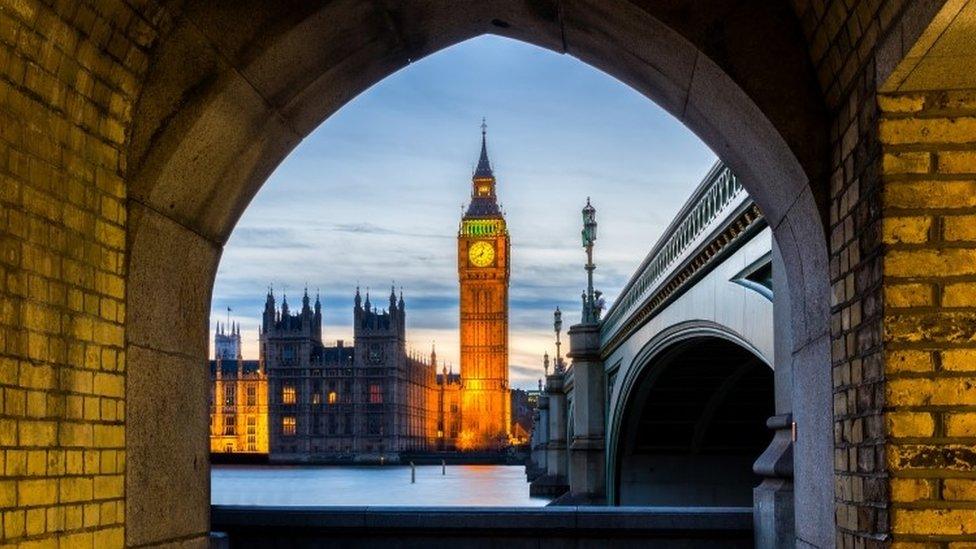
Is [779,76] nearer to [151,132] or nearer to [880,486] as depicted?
[880,486]

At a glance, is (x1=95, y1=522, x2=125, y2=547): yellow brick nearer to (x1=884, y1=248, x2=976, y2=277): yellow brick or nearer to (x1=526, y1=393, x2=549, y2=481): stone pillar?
(x1=884, y1=248, x2=976, y2=277): yellow brick

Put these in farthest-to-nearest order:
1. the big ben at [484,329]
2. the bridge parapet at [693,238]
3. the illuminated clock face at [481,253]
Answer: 1. the illuminated clock face at [481,253]
2. the big ben at [484,329]
3. the bridge parapet at [693,238]

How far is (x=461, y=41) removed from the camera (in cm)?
929

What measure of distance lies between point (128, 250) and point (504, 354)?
158891mm

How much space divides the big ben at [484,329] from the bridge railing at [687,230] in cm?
13291

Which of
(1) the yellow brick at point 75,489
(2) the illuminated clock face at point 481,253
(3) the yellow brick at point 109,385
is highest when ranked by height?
(2) the illuminated clock face at point 481,253

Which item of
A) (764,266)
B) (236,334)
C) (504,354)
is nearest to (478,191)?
(504,354)

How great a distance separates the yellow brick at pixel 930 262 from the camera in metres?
6.01

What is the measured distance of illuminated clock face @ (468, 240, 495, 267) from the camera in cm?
17012

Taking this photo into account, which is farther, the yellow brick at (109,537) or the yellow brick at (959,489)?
the yellow brick at (109,537)

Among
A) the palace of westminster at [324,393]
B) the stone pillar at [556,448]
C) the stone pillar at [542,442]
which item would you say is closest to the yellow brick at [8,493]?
the stone pillar at [556,448]

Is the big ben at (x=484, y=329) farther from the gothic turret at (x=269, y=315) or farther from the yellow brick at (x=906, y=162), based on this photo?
the yellow brick at (x=906, y=162)

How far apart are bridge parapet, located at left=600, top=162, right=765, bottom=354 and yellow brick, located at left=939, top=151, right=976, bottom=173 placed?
774 cm

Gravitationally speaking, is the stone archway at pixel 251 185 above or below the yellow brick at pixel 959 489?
above
